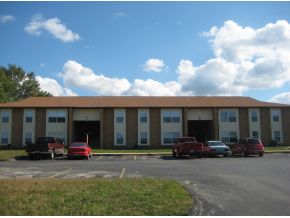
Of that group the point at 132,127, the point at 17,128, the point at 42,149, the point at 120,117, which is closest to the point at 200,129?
the point at 132,127

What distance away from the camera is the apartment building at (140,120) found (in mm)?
42844

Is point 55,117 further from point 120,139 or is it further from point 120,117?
point 120,139

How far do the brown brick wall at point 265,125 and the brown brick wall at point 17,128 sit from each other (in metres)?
29.3

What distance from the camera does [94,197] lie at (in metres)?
9.48

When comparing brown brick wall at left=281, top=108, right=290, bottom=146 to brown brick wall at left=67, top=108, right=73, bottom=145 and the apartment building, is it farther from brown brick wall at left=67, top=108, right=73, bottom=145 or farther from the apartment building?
brown brick wall at left=67, top=108, right=73, bottom=145

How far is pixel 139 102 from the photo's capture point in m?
45.8

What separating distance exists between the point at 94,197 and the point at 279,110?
130ft

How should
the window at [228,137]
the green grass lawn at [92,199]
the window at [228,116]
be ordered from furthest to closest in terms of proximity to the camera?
the window at [228,116], the window at [228,137], the green grass lawn at [92,199]

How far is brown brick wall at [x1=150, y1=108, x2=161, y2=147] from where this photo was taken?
43531 mm

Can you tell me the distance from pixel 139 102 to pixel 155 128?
4269 millimetres

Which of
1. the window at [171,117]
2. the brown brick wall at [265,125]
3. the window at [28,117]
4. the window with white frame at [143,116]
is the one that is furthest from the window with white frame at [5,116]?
the brown brick wall at [265,125]

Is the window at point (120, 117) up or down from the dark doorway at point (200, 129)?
up

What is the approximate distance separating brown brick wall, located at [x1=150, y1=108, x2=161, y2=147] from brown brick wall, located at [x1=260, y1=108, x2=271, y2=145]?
42.0ft

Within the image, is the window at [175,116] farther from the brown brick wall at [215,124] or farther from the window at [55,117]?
the window at [55,117]
